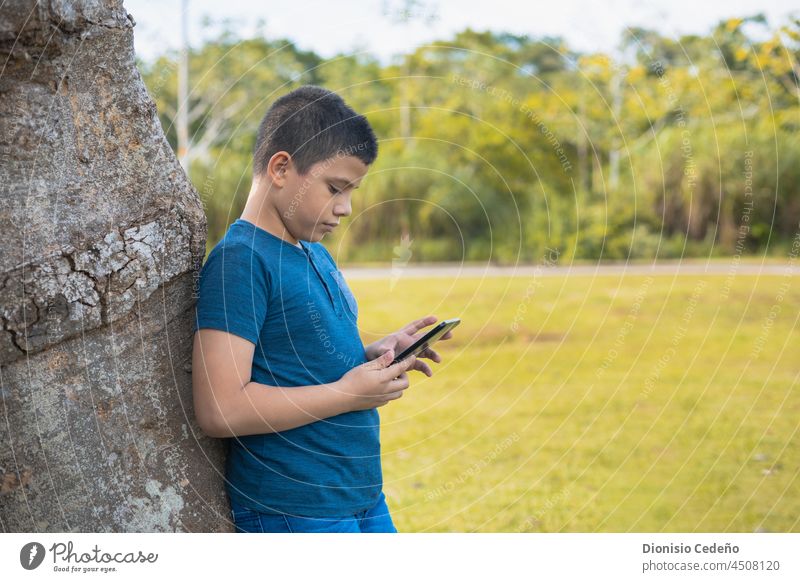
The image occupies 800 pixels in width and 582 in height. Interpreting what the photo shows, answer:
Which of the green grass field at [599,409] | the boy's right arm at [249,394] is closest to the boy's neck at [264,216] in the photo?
the boy's right arm at [249,394]

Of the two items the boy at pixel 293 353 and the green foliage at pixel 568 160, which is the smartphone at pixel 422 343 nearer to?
the boy at pixel 293 353

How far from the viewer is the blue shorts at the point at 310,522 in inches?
90.0

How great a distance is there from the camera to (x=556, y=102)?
17.3 m

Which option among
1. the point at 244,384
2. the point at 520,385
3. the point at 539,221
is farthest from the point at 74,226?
the point at 539,221

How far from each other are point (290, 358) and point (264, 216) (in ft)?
1.23

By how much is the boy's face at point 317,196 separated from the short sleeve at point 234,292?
0.16m

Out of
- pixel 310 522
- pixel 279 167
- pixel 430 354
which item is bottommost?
pixel 310 522

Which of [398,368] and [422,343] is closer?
[398,368]

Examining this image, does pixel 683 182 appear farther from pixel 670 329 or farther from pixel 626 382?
pixel 626 382

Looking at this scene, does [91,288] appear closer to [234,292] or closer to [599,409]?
[234,292]

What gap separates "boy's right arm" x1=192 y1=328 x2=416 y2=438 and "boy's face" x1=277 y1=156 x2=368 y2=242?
359 mm

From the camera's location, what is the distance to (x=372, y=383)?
87.1 inches
